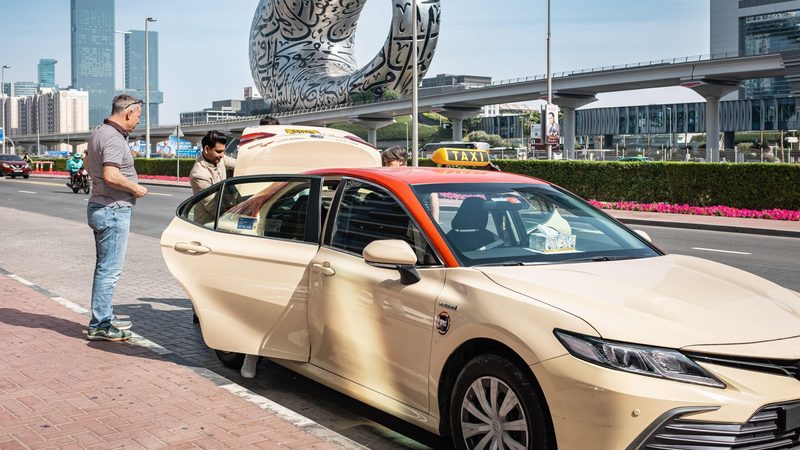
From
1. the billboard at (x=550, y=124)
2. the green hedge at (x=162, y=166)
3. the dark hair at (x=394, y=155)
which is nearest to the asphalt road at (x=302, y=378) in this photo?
the dark hair at (x=394, y=155)

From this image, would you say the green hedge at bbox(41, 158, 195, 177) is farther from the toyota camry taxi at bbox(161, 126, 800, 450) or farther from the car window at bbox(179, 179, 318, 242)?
the toyota camry taxi at bbox(161, 126, 800, 450)

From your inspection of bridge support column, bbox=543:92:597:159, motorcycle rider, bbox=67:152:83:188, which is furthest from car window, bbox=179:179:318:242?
bridge support column, bbox=543:92:597:159

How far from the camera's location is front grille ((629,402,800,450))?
3271mm

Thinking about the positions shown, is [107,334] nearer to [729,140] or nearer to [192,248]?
[192,248]

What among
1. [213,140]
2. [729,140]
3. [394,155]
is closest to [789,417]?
[394,155]

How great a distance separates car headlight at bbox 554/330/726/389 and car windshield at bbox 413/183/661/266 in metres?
0.92

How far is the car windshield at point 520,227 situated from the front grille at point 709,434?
1.24 metres

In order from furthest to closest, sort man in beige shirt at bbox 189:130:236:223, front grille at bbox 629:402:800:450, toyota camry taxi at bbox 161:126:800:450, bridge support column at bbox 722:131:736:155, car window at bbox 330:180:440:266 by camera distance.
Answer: bridge support column at bbox 722:131:736:155 → man in beige shirt at bbox 189:130:236:223 → car window at bbox 330:180:440:266 → toyota camry taxi at bbox 161:126:800:450 → front grille at bbox 629:402:800:450

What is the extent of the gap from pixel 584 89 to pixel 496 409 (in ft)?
229

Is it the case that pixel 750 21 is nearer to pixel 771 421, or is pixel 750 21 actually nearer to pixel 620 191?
pixel 620 191

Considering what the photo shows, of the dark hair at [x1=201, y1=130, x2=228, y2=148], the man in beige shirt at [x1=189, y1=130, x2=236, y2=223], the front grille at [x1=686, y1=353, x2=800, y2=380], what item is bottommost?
the front grille at [x1=686, y1=353, x2=800, y2=380]

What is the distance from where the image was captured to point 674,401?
10.8 feet

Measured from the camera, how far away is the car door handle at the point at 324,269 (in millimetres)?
4914

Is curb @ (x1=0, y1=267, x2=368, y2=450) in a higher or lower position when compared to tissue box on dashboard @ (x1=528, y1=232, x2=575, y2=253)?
lower
